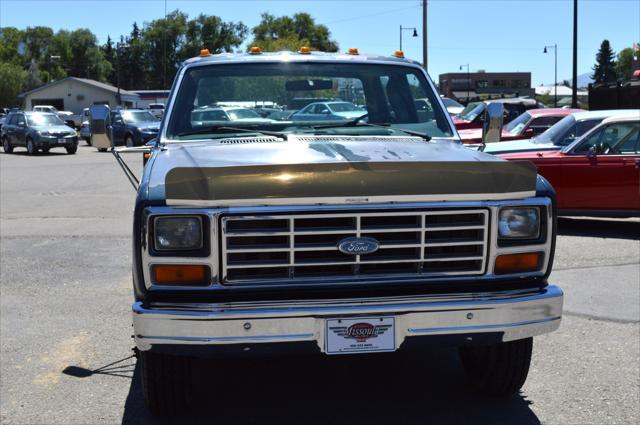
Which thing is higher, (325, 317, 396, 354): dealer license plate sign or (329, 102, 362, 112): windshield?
(329, 102, 362, 112): windshield

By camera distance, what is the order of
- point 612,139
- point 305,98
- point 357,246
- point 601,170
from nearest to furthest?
point 357,246
point 305,98
point 601,170
point 612,139

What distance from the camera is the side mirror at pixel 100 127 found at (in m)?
5.64

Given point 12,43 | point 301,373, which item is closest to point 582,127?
point 301,373

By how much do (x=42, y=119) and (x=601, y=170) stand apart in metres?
26.6

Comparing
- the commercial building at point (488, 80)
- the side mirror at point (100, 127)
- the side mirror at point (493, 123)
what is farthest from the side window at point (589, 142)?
the commercial building at point (488, 80)

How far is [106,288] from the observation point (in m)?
7.55

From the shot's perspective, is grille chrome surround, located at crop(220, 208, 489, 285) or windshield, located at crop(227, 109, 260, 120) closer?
grille chrome surround, located at crop(220, 208, 489, 285)

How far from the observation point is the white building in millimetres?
90312

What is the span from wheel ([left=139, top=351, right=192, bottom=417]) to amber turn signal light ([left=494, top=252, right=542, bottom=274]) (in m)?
1.59

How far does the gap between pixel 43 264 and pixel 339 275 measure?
5.68 meters

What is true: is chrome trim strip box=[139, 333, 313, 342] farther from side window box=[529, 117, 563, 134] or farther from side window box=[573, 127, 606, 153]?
side window box=[529, 117, 563, 134]

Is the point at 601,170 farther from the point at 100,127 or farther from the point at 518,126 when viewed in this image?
the point at 100,127

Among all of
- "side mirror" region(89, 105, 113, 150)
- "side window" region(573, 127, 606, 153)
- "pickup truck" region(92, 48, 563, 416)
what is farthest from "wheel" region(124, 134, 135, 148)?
"pickup truck" region(92, 48, 563, 416)

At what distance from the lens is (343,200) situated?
3.68m
